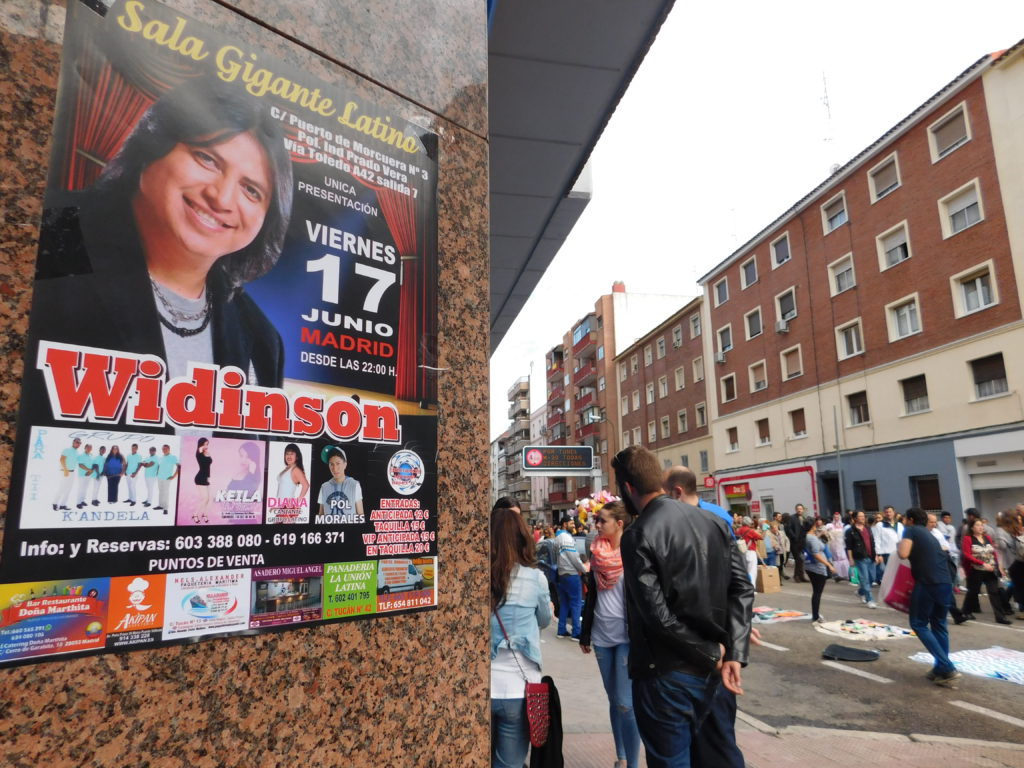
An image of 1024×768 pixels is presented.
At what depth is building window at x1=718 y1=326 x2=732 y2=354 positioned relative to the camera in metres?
35.8

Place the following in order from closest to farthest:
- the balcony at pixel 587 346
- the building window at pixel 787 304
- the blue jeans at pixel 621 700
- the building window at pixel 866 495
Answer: the blue jeans at pixel 621 700, the building window at pixel 866 495, the building window at pixel 787 304, the balcony at pixel 587 346

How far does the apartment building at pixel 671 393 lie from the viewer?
1541 inches

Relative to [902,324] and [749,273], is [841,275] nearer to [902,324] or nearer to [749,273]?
[902,324]

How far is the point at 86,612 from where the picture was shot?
1.34 metres

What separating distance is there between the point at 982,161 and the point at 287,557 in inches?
995

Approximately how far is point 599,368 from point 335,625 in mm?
56828

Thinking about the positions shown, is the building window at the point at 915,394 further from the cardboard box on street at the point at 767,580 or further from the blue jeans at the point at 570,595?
the blue jeans at the point at 570,595

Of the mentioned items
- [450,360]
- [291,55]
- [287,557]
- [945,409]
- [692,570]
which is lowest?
[692,570]

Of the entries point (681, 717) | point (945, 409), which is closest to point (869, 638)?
point (681, 717)

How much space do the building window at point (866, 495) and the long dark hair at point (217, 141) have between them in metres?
26.7

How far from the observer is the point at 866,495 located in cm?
2503

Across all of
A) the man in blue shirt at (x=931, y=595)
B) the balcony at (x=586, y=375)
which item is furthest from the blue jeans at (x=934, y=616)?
the balcony at (x=586, y=375)

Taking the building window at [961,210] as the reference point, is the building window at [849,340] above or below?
below

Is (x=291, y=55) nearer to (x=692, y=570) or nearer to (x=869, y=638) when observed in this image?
(x=692, y=570)
